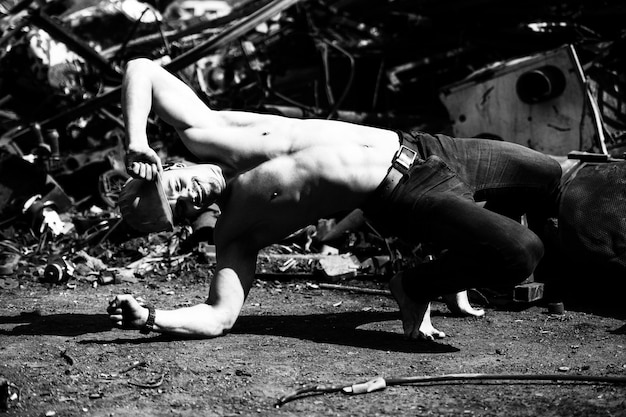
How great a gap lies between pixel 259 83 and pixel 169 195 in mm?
4238

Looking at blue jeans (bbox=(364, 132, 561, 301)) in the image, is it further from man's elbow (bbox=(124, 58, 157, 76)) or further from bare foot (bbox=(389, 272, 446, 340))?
man's elbow (bbox=(124, 58, 157, 76))

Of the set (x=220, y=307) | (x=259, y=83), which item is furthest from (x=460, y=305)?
(x=259, y=83)

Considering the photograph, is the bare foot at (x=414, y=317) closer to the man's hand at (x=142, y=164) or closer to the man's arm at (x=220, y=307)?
the man's arm at (x=220, y=307)

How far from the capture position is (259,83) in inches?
309

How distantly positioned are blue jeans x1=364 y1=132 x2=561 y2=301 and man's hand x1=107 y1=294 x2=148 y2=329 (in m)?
1.15

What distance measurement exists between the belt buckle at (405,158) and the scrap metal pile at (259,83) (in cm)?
180

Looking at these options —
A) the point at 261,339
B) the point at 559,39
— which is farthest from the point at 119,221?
the point at 559,39

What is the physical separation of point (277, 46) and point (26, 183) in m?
2.96

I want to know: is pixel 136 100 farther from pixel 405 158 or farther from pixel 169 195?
pixel 405 158

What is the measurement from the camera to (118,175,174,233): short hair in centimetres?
369

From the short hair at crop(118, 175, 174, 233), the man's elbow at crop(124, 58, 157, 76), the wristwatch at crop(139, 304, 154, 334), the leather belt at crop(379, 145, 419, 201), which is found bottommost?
the wristwatch at crop(139, 304, 154, 334)

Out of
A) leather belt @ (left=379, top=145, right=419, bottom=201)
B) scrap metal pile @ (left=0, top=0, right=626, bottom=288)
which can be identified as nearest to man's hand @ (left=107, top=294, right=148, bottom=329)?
leather belt @ (left=379, top=145, right=419, bottom=201)

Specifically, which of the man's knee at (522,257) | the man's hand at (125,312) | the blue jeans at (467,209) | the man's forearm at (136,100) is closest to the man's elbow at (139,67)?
the man's forearm at (136,100)

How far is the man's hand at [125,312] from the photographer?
3.69 meters
